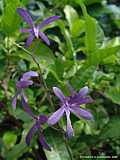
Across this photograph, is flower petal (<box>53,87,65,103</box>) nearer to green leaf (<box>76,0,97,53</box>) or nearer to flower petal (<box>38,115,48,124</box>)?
flower petal (<box>38,115,48,124</box>)

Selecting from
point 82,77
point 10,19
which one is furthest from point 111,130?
point 10,19

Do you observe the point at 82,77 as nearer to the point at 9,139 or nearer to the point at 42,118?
the point at 42,118

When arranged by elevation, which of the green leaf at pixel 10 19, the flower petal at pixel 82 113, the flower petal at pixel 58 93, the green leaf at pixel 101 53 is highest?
the green leaf at pixel 10 19

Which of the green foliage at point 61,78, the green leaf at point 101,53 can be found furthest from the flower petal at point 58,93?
the green leaf at point 101,53

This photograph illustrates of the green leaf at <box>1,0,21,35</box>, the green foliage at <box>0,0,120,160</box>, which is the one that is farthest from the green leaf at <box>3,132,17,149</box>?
the green leaf at <box>1,0,21,35</box>

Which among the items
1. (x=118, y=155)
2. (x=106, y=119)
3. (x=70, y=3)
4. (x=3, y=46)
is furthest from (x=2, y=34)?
(x=118, y=155)

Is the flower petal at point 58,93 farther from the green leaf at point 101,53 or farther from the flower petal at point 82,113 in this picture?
the green leaf at point 101,53
